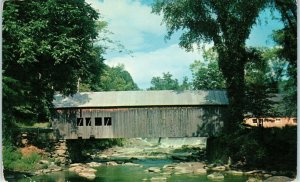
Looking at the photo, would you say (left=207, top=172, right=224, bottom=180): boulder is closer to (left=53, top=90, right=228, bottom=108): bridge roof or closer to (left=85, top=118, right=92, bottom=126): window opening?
(left=53, top=90, right=228, bottom=108): bridge roof

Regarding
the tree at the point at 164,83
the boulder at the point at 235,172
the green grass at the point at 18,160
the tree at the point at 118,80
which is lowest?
the boulder at the point at 235,172

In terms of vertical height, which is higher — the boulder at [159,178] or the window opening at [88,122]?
the window opening at [88,122]

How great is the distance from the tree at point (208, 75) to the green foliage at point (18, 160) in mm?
11693

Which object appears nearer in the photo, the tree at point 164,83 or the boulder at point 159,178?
the boulder at point 159,178

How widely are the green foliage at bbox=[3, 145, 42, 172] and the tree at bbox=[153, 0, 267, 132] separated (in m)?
7.63

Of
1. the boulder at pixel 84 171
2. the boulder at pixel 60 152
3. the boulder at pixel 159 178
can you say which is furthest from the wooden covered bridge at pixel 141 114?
the boulder at pixel 159 178

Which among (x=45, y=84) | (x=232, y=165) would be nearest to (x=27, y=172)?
(x=45, y=84)

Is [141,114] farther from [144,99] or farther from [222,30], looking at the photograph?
[222,30]

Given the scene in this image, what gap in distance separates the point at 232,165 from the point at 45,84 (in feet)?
27.0

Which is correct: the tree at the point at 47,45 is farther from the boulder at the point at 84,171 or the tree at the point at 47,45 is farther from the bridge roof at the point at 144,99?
the boulder at the point at 84,171

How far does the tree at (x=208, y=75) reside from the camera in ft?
90.5

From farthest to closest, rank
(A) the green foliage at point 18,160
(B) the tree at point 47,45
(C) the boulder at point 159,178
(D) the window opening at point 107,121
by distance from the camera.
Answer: (D) the window opening at point 107,121, (B) the tree at point 47,45, (C) the boulder at point 159,178, (A) the green foliage at point 18,160

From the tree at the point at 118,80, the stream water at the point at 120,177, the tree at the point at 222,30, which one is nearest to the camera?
the stream water at the point at 120,177

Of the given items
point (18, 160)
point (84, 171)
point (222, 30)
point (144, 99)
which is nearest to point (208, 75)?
point (144, 99)
